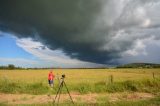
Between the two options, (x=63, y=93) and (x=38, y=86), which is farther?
(x=38, y=86)

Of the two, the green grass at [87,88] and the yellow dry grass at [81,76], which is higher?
the yellow dry grass at [81,76]

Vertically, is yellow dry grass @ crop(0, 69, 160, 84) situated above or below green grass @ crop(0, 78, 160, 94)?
above

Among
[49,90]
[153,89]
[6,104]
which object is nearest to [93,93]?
[49,90]

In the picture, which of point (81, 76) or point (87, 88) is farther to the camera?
point (81, 76)

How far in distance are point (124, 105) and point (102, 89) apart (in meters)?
6.22

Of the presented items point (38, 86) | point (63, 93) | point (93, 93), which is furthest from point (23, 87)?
point (93, 93)

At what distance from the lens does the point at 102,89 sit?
788 inches

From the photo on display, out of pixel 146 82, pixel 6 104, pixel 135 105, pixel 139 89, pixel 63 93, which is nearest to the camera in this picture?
pixel 135 105

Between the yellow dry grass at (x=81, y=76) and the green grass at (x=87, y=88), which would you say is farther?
the yellow dry grass at (x=81, y=76)

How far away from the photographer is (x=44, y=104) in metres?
14.4

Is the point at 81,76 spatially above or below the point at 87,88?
above

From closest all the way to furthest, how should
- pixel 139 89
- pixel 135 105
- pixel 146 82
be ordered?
pixel 135 105 < pixel 139 89 < pixel 146 82

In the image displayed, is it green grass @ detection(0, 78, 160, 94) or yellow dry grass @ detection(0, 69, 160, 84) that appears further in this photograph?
yellow dry grass @ detection(0, 69, 160, 84)

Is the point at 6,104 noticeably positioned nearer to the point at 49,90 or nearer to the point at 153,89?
the point at 49,90
